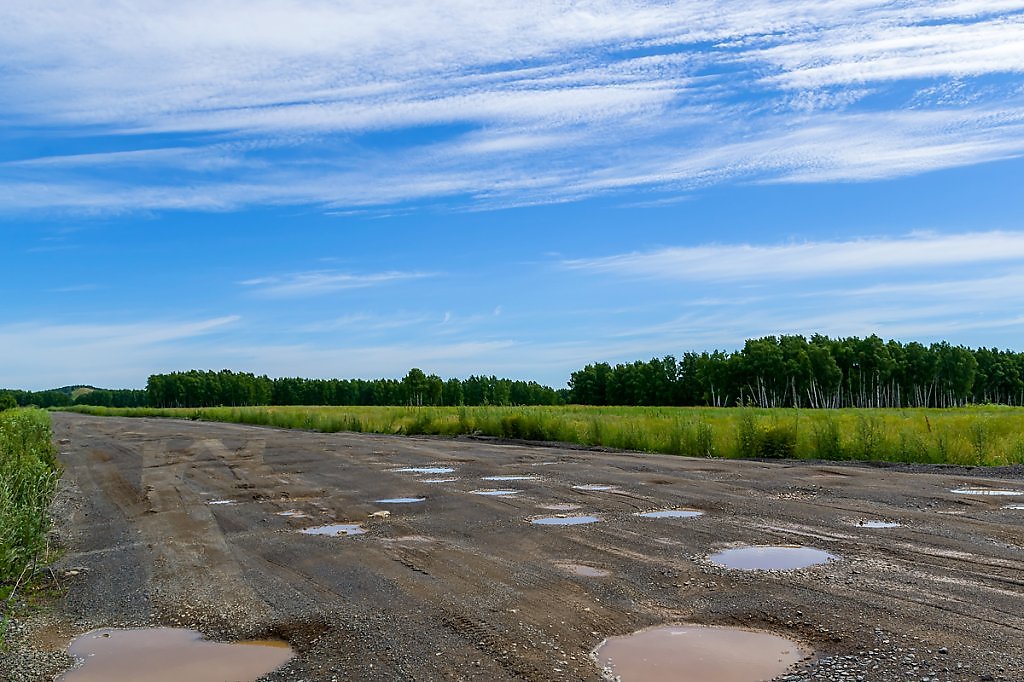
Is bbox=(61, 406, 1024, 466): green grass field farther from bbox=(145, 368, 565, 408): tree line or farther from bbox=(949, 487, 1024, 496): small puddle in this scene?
bbox=(145, 368, 565, 408): tree line

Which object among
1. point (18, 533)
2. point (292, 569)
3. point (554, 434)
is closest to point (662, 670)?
point (292, 569)

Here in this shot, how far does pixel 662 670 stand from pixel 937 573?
295cm

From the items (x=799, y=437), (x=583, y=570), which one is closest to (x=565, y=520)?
(x=583, y=570)

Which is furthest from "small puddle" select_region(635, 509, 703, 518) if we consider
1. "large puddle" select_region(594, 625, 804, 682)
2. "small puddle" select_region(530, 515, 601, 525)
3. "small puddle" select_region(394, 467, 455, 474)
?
"small puddle" select_region(394, 467, 455, 474)

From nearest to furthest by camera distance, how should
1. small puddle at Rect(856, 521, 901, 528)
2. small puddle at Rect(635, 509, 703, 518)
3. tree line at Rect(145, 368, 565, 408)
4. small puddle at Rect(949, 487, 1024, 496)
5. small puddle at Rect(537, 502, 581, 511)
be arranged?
small puddle at Rect(856, 521, 901, 528)
small puddle at Rect(635, 509, 703, 518)
small puddle at Rect(537, 502, 581, 511)
small puddle at Rect(949, 487, 1024, 496)
tree line at Rect(145, 368, 565, 408)

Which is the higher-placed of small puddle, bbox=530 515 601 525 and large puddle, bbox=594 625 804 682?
small puddle, bbox=530 515 601 525

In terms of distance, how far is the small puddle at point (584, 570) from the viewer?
6844mm

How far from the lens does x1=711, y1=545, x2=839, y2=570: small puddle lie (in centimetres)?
703

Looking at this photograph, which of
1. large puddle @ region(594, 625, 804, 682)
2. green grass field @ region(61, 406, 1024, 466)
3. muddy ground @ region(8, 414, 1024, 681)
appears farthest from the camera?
green grass field @ region(61, 406, 1024, 466)

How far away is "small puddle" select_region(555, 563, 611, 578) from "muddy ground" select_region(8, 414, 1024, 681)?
0.11 meters

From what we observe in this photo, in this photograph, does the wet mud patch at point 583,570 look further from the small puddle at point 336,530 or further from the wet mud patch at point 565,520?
the small puddle at point 336,530

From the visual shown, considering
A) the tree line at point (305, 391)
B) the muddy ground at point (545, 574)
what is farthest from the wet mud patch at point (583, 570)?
the tree line at point (305, 391)

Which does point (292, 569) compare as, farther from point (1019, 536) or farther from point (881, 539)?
point (1019, 536)

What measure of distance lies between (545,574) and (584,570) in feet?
1.15
